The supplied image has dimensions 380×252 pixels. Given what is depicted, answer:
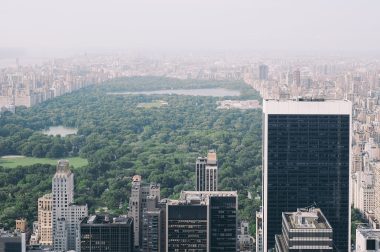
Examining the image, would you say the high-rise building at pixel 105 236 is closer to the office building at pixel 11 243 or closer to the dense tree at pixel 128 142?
the office building at pixel 11 243

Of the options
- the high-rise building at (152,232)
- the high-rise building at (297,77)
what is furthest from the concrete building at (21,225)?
the high-rise building at (297,77)

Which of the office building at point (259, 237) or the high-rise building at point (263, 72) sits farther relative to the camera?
the high-rise building at point (263, 72)

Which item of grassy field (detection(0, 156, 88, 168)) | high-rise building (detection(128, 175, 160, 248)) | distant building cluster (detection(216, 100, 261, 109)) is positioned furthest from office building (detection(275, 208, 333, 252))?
distant building cluster (detection(216, 100, 261, 109))

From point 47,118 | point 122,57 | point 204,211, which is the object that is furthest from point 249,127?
point 204,211

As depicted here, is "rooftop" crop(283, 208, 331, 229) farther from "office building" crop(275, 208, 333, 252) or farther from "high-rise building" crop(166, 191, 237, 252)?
"high-rise building" crop(166, 191, 237, 252)

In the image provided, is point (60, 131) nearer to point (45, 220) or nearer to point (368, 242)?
point (45, 220)

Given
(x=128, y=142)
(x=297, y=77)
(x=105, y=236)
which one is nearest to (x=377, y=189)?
(x=297, y=77)
